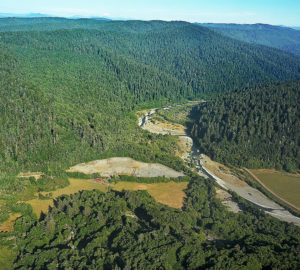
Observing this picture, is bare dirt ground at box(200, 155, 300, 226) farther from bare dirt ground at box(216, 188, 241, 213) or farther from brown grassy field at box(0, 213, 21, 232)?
brown grassy field at box(0, 213, 21, 232)

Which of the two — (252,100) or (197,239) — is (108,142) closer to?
(197,239)

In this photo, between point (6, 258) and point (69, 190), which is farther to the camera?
point (69, 190)

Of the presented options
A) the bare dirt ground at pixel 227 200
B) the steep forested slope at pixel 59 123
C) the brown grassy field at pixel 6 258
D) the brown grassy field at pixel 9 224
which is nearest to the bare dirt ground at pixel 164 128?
the steep forested slope at pixel 59 123

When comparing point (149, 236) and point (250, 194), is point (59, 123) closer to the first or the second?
point (149, 236)

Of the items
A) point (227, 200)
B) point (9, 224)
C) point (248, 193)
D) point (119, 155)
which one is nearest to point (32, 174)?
point (9, 224)

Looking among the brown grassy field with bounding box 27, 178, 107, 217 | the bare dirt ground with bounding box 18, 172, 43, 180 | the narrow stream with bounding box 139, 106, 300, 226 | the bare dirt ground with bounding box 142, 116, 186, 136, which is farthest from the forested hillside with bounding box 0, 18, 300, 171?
the narrow stream with bounding box 139, 106, 300, 226

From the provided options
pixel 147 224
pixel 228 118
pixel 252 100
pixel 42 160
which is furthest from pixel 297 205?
pixel 42 160

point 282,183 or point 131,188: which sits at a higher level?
point 282,183
